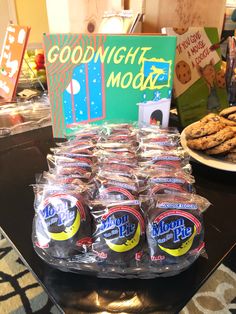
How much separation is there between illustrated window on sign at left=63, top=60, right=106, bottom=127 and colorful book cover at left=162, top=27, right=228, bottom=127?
27 centimetres

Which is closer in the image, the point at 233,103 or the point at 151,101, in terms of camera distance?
the point at 151,101

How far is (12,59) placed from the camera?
106 centimetres

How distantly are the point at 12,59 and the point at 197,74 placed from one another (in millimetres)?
705

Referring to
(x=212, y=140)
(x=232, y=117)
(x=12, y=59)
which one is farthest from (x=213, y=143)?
(x=12, y=59)

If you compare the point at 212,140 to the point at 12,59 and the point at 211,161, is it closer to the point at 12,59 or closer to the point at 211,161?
the point at 211,161

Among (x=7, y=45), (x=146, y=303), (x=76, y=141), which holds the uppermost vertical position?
(x=7, y=45)

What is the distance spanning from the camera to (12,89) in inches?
42.4

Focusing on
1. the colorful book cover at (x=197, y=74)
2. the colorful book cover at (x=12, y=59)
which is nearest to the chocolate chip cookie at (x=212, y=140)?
the colorful book cover at (x=197, y=74)

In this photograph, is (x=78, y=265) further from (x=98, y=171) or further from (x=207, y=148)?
(x=207, y=148)

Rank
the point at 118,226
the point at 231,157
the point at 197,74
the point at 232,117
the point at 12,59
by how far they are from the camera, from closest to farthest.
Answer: the point at 118,226
the point at 231,157
the point at 232,117
the point at 197,74
the point at 12,59

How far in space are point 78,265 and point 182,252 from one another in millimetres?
155

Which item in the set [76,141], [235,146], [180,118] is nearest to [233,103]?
[180,118]

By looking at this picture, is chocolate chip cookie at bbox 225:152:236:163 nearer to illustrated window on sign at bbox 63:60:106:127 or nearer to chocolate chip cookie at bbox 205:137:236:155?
chocolate chip cookie at bbox 205:137:236:155

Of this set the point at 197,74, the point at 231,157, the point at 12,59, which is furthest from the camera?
the point at 12,59
